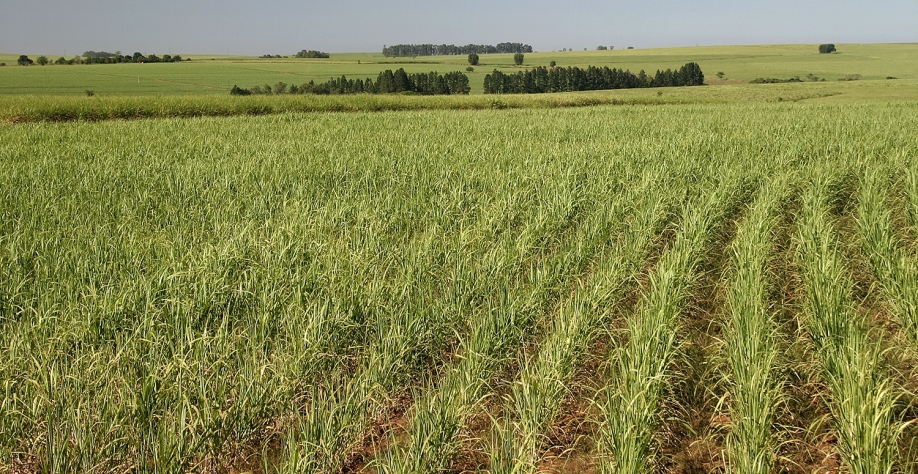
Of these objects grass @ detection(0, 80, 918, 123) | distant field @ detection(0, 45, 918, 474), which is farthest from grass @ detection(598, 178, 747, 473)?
grass @ detection(0, 80, 918, 123)

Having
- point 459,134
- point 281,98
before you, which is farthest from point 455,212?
point 281,98

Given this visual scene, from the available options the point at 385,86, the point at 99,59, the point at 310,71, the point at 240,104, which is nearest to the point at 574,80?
the point at 385,86

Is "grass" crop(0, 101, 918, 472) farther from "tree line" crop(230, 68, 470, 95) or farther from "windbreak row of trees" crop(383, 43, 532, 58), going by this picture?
"windbreak row of trees" crop(383, 43, 532, 58)

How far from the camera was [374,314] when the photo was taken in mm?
3721

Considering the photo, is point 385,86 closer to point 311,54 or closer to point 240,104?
point 240,104

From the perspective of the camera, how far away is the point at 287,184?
25.9 ft

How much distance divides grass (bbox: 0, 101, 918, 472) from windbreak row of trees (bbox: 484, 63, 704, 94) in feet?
161

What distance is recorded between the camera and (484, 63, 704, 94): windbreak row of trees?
56.1m

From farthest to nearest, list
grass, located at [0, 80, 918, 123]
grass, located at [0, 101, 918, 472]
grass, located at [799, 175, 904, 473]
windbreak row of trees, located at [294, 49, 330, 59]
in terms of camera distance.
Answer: windbreak row of trees, located at [294, 49, 330, 59] → grass, located at [0, 80, 918, 123] → grass, located at [0, 101, 918, 472] → grass, located at [799, 175, 904, 473]

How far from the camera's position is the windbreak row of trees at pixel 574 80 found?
56.1 m

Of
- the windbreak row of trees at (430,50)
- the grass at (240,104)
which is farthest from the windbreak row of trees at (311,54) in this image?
the grass at (240,104)

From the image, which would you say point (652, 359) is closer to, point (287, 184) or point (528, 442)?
point (528, 442)

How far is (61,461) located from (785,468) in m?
3.14

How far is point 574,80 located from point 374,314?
58343 mm
